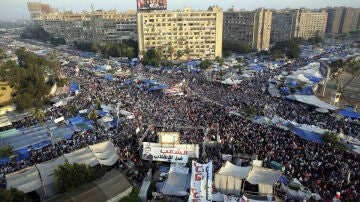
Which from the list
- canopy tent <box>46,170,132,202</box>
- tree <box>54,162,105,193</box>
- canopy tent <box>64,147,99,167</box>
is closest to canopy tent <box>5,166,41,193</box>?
tree <box>54,162,105,193</box>

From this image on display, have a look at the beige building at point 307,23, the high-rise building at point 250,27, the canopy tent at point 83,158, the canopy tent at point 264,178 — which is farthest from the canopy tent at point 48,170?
the beige building at point 307,23

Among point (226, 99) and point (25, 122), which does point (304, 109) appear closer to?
point (226, 99)

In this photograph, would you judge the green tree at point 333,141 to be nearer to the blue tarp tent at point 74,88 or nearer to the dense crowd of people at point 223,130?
the dense crowd of people at point 223,130

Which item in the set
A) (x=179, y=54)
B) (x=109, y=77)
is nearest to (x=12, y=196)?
(x=109, y=77)

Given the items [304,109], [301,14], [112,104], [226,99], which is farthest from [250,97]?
[301,14]

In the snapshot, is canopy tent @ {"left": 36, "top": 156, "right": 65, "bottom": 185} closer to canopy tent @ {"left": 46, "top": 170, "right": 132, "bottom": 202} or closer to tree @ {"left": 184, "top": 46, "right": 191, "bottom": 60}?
canopy tent @ {"left": 46, "top": 170, "right": 132, "bottom": 202}
